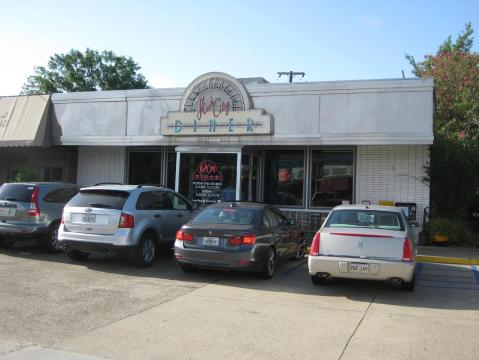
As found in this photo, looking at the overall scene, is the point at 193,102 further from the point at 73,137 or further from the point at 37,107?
the point at 37,107

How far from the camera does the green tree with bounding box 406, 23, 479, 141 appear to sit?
65.8 feet

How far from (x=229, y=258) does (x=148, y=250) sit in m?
2.34

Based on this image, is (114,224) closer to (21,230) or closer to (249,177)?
(21,230)

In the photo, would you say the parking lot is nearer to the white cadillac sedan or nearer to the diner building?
the white cadillac sedan

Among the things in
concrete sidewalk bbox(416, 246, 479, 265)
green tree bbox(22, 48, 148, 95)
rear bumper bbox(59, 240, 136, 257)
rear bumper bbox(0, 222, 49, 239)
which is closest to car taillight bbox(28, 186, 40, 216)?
rear bumper bbox(0, 222, 49, 239)

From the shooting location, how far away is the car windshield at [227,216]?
963 cm

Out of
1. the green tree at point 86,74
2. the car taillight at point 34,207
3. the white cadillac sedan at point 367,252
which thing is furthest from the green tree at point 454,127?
the green tree at point 86,74

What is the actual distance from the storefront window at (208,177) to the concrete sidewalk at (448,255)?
5474 mm

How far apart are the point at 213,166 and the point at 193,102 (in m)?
2.01

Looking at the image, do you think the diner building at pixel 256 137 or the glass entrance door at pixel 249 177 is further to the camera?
the glass entrance door at pixel 249 177

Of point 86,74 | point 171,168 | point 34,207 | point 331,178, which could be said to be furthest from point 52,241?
point 86,74

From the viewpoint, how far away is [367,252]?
26.8 ft

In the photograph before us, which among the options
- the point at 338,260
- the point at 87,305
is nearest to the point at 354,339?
the point at 338,260

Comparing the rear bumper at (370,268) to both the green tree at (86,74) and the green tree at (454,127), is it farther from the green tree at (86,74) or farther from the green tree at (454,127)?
the green tree at (86,74)
